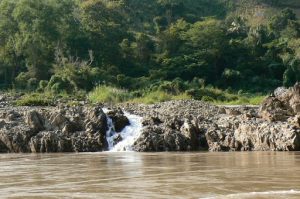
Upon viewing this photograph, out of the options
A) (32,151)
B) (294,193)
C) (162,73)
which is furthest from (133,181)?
(162,73)

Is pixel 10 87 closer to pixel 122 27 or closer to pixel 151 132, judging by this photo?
pixel 122 27

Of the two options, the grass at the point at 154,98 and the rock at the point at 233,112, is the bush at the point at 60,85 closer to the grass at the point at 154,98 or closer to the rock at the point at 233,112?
the grass at the point at 154,98

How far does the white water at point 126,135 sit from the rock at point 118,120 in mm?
209

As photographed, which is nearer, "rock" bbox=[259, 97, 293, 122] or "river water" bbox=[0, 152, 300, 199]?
"river water" bbox=[0, 152, 300, 199]

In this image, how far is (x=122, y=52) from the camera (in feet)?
193

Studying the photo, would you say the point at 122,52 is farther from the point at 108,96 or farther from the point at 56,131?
the point at 56,131

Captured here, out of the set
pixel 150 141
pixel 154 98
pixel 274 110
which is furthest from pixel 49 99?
pixel 274 110

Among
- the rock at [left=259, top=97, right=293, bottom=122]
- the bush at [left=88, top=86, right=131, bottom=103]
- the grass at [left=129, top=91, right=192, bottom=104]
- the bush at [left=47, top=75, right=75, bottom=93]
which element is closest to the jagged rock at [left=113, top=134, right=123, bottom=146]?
the rock at [left=259, top=97, right=293, bottom=122]

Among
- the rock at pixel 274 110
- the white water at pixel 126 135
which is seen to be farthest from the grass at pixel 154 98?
the rock at pixel 274 110

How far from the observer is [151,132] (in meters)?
24.9

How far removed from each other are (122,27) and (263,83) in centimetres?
1962

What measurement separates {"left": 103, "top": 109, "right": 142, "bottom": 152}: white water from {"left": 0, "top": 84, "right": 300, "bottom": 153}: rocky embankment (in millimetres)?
169

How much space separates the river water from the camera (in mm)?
10984

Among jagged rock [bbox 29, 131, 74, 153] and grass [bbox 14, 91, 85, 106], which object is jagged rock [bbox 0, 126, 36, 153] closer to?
jagged rock [bbox 29, 131, 74, 153]
